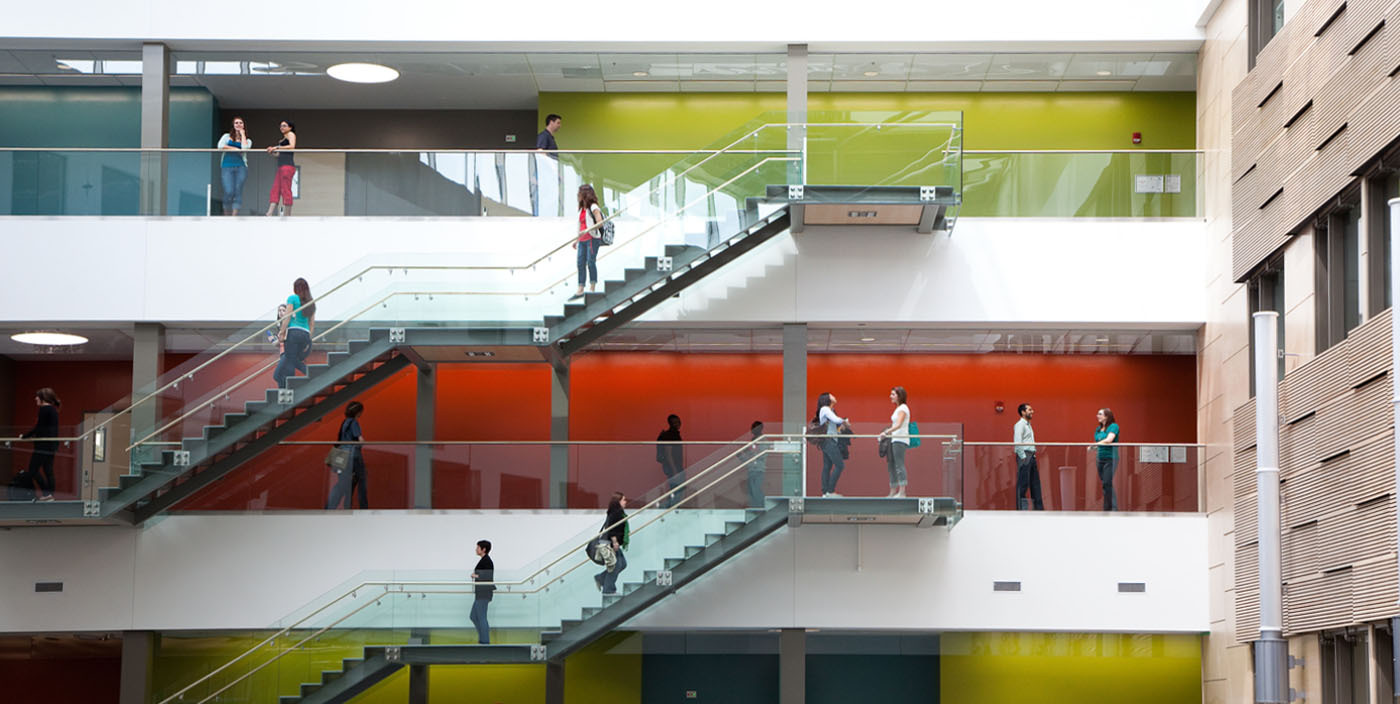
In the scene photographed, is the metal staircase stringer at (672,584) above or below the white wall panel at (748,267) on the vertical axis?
below

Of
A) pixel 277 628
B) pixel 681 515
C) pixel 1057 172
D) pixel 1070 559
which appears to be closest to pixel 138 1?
pixel 277 628

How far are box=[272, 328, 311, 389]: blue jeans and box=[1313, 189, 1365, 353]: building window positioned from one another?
38.3ft

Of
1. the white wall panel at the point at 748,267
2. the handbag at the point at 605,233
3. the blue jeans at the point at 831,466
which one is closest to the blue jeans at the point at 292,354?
the white wall panel at the point at 748,267

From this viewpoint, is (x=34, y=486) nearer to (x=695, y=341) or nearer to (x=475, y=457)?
(x=475, y=457)

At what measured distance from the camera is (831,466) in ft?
67.9

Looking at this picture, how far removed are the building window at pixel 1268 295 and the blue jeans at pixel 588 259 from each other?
7.90 meters

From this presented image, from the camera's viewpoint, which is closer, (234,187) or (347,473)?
(347,473)

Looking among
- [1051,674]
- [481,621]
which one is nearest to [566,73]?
[481,621]

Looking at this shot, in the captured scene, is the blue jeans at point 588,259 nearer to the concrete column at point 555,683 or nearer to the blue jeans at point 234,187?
the concrete column at point 555,683

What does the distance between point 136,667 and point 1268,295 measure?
14.9 meters

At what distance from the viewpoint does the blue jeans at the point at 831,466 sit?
20.7 meters

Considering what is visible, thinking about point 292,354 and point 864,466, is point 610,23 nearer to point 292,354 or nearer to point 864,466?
point 292,354

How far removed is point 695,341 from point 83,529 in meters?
9.07

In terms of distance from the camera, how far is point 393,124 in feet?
93.9
